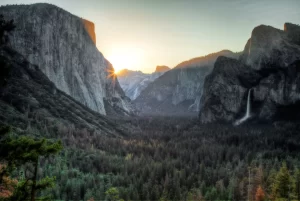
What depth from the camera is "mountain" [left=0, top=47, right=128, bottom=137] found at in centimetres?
11600

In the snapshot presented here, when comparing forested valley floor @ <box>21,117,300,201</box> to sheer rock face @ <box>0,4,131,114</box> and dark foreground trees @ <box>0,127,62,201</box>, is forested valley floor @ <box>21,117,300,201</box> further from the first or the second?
sheer rock face @ <box>0,4,131,114</box>

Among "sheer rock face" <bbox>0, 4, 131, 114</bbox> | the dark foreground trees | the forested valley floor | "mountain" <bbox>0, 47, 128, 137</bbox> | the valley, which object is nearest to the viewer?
the dark foreground trees

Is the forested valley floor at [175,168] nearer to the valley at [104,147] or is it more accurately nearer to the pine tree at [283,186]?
the pine tree at [283,186]

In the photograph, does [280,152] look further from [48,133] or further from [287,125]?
[48,133]

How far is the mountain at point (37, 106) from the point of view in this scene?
11600 cm

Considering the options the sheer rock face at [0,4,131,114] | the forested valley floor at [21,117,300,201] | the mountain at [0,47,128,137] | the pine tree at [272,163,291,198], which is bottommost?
the forested valley floor at [21,117,300,201]

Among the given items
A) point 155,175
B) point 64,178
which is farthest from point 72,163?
point 155,175

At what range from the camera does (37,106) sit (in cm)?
13312

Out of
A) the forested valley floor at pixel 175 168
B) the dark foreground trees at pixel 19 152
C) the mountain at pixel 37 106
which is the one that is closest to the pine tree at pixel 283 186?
the forested valley floor at pixel 175 168

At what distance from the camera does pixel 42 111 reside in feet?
437

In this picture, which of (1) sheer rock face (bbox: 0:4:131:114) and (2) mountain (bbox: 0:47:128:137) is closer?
(2) mountain (bbox: 0:47:128:137)

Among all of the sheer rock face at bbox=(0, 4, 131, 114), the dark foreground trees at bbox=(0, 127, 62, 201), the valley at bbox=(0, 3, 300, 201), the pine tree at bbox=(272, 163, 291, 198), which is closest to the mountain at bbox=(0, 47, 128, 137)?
the valley at bbox=(0, 3, 300, 201)

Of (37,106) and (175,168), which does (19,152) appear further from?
(37,106)

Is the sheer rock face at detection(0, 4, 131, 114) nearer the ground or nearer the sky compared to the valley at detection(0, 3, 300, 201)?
nearer the sky
